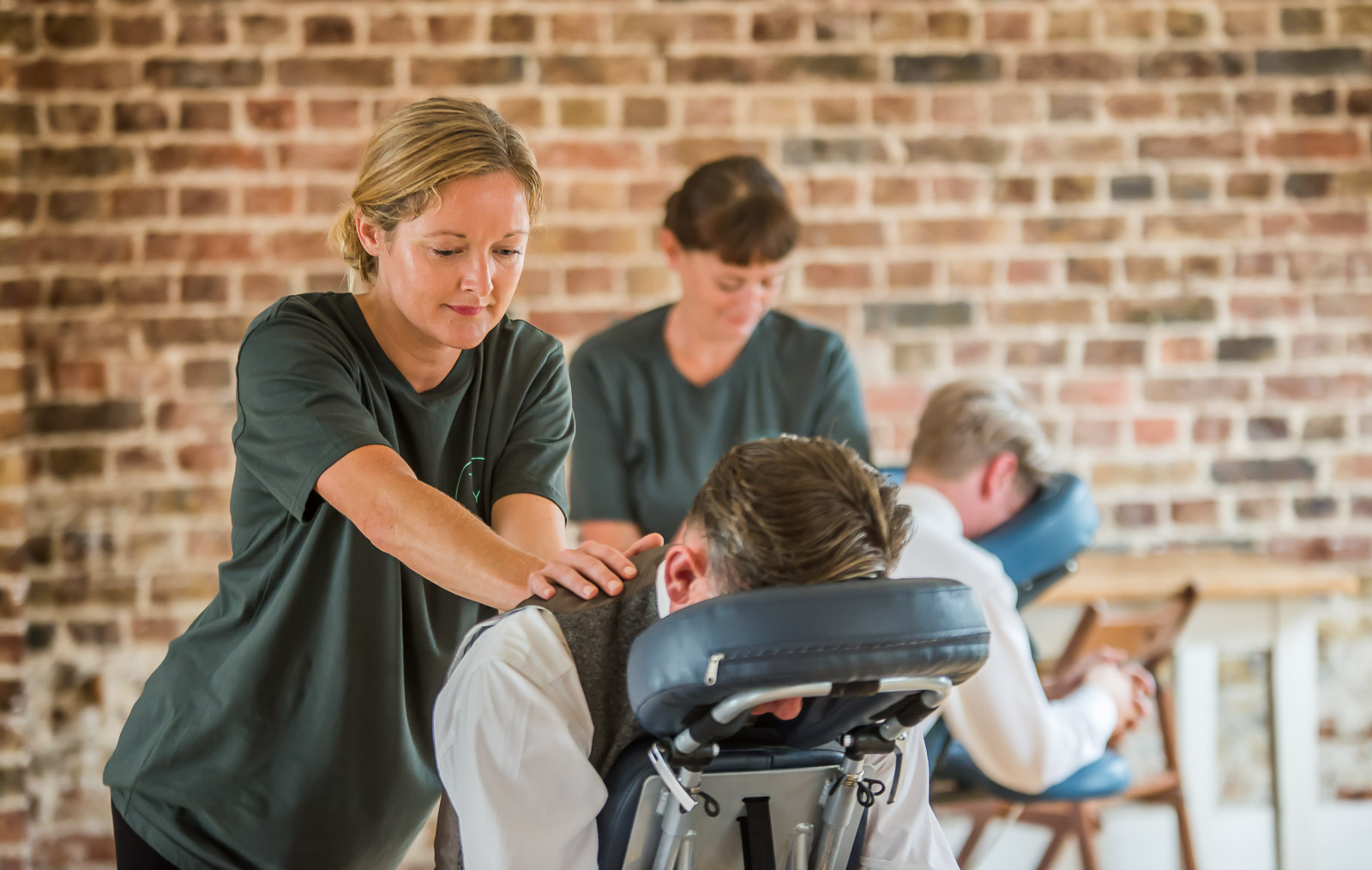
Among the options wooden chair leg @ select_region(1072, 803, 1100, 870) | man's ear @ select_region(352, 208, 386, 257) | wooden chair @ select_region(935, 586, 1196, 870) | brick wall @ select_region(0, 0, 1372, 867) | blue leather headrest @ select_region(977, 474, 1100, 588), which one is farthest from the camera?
brick wall @ select_region(0, 0, 1372, 867)

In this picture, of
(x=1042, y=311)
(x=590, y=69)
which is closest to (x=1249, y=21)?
(x=1042, y=311)

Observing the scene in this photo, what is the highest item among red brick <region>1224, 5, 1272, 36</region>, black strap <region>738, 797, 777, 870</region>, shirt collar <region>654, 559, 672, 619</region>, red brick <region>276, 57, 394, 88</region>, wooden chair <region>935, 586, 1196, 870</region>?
red brick <region>1224, 5, 1272, 36</region>

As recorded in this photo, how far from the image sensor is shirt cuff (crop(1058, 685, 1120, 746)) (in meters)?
2.00

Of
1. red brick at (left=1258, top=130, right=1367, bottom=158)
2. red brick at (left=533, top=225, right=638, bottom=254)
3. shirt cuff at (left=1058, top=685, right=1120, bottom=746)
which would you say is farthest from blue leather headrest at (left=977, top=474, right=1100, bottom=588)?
red brick at (left=1258, top=130, right=1367, bottom=158)

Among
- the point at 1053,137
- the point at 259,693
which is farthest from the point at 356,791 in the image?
the point at 1053,137

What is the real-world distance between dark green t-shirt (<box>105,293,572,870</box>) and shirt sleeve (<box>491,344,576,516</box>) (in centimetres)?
9

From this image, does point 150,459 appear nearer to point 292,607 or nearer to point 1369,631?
point 292,607

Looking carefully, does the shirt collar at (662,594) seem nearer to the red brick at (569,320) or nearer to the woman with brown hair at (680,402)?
the woman with brown hair at (680,402)

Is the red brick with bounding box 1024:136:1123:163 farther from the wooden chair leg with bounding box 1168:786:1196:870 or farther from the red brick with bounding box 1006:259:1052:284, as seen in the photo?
the wooden chair leg with bounding box 1168:786:1196:870

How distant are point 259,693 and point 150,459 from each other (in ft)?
6.07

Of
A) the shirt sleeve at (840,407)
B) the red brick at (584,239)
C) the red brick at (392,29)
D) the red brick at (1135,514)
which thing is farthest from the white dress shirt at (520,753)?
the red brick at (1135,514)

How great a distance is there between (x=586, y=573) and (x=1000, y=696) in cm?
91

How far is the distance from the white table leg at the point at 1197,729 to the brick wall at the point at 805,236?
0.86 feet

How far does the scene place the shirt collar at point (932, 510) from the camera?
73.1 inches
